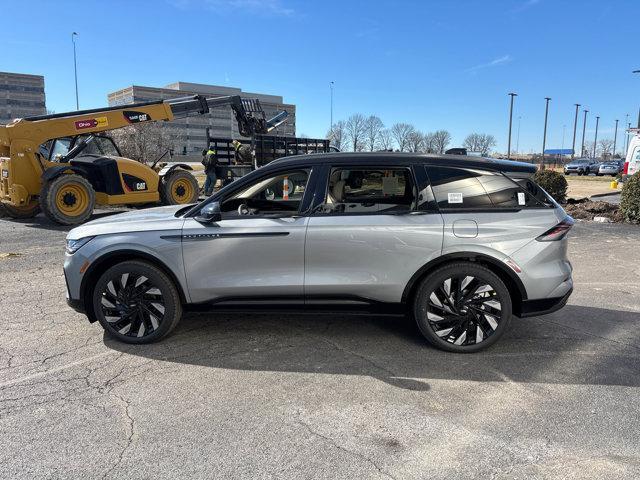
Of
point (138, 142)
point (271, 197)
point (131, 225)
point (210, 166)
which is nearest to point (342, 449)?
point (271, 197)

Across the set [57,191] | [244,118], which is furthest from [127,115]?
[244,118]

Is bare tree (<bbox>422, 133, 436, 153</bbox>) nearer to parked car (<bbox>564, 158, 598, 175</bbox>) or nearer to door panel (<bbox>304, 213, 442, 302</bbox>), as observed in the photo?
parked car (<bbox>564, 158, 598, 175</bbox>)

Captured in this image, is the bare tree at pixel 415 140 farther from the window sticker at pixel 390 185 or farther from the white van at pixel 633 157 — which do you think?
the window sticker at pixel 390 185

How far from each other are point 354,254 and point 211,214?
1267 mm

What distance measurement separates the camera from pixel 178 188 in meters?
13.7

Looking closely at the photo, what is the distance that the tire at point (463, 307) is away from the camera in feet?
13.4

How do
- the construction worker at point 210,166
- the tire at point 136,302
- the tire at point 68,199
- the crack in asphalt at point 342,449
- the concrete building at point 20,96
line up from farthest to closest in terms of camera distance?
the concrete building at point 20,96, the construction worker at point 210,166, the tire at point 68,199, the tire at point 136,302, the crack in asphalt at point 342,449

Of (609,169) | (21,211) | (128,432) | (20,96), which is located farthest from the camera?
(20,96)

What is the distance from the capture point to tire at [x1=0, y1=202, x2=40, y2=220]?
11.8 m

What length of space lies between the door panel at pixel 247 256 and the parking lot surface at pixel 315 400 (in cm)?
59

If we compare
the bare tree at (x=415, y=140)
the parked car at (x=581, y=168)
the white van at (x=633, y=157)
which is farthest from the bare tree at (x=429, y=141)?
the white van at (x=633, y=157)

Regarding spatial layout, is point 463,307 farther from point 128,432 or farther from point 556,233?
point 128,432

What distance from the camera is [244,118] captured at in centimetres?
1827

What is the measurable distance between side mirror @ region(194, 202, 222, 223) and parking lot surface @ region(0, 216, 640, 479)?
1.15m
